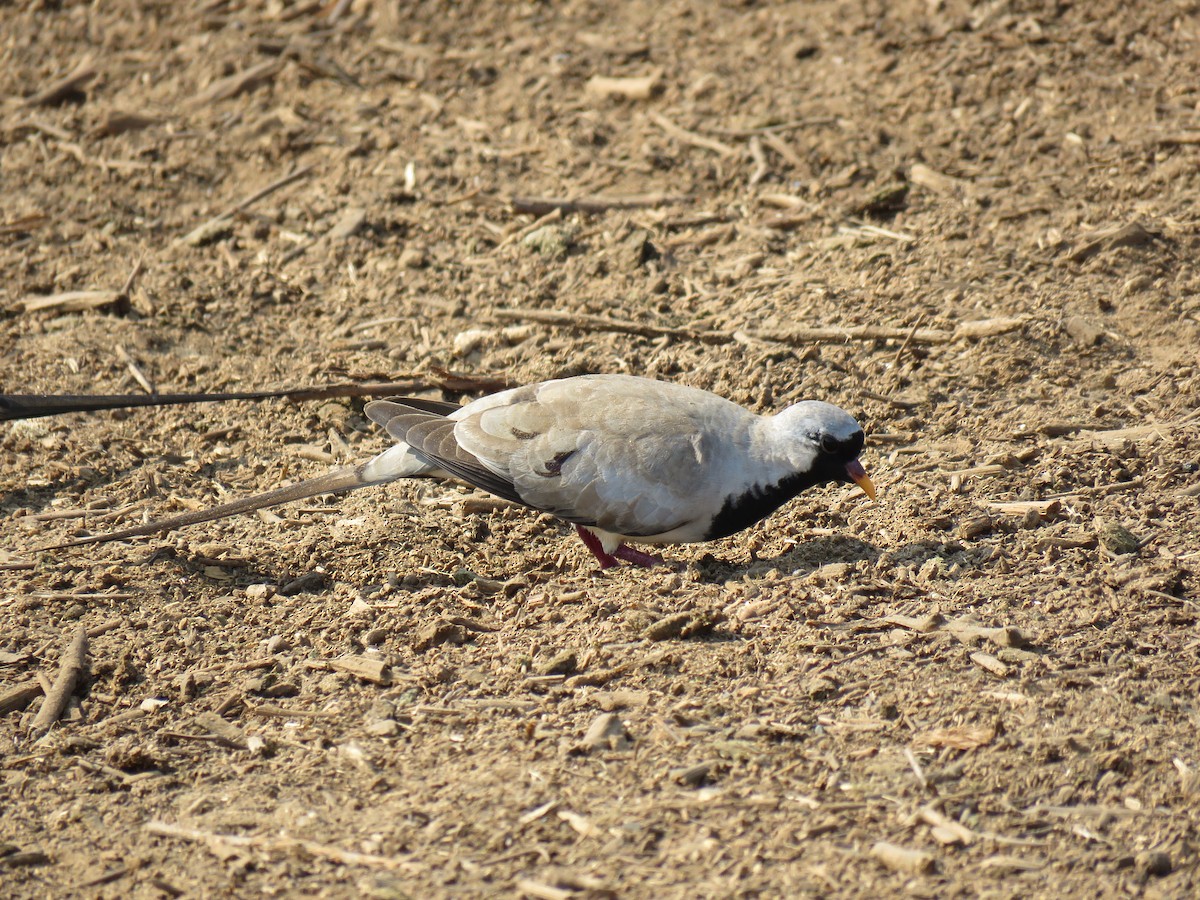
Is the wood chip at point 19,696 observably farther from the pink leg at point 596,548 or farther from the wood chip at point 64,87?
the wood chip at point 64,87

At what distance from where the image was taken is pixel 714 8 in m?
9.89

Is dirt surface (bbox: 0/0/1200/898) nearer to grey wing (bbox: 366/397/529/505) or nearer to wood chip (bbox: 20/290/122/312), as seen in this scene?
wood chip (bbox: 20/290/122/312)

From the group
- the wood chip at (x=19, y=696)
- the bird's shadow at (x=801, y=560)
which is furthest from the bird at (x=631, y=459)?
the wood chip at (x=19, y=696)

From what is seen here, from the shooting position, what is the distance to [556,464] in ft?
18.1

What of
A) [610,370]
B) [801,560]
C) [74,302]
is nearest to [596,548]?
[801,560]

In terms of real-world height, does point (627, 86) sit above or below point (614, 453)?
above

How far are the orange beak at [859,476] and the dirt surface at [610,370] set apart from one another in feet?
0.60

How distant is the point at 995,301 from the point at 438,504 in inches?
127

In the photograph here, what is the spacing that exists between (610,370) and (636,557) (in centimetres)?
134

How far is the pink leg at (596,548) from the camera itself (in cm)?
568

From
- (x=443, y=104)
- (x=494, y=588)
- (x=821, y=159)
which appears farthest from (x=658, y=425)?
(x=443, y=104)

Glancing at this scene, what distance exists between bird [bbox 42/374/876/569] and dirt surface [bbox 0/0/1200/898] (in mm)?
213

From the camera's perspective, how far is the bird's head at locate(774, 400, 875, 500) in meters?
5.37

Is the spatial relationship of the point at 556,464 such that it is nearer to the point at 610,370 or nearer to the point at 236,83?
the point at 610,370
